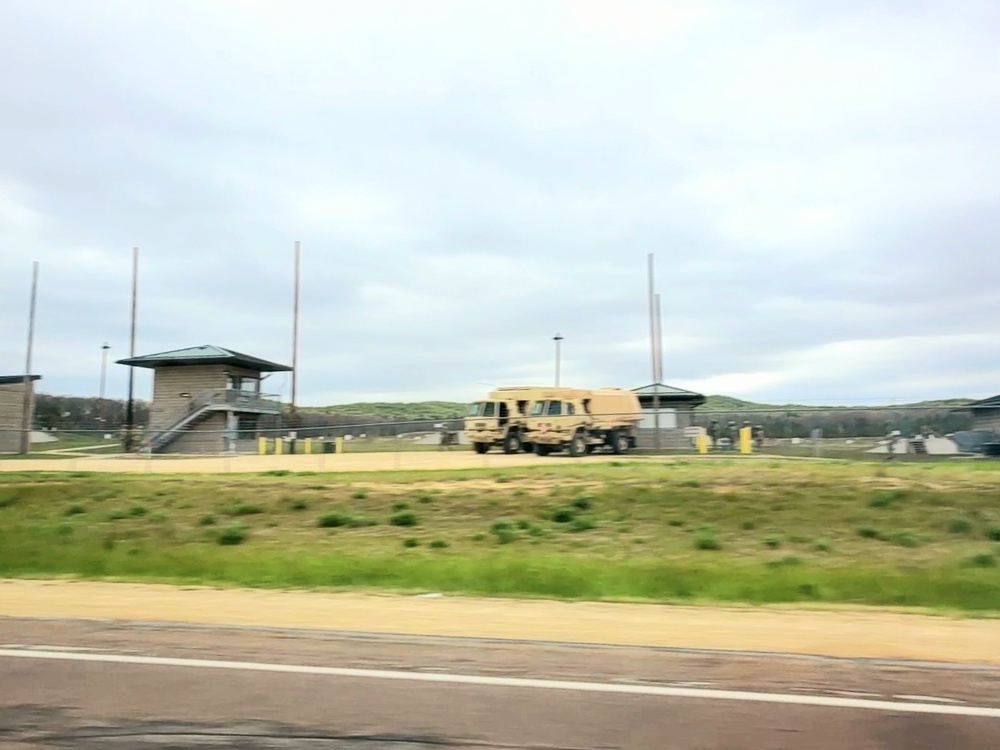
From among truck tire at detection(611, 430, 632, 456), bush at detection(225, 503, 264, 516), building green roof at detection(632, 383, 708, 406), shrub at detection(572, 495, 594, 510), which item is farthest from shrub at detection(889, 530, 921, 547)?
building green roof at detection(632, 383, 708, 406)

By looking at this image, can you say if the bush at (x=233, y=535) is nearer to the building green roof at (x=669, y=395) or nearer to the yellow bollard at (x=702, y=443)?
the yellow bollard at (x=702, y=443)

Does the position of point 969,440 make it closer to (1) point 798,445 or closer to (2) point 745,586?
(1) point 798,445

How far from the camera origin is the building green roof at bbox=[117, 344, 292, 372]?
58.5m

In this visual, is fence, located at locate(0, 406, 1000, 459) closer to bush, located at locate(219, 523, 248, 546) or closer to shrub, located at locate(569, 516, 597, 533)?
shrub, located at locate(569, 516, 597, 533)

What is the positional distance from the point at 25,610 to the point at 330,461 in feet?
81.8

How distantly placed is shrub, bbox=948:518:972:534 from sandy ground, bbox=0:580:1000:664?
22.3 feet

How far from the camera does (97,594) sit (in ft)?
39.8

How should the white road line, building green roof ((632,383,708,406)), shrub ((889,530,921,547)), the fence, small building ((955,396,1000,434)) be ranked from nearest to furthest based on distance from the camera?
the white road line → shrub ((889,530,921,547)) → small building ((955,396,1000,434)) → the fence → building green roof ((632,383,708,406))

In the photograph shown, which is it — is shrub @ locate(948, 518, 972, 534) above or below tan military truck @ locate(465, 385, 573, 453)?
→ below

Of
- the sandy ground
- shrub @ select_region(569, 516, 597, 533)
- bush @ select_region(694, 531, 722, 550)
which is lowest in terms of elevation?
the sandy ground

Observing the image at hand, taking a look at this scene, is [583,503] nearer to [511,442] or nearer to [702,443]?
[702,443]

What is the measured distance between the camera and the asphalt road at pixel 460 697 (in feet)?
18.3

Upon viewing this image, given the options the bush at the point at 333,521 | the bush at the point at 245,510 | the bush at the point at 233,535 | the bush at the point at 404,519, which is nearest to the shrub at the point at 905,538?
the bush at the point at 404,519

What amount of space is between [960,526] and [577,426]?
2071 cm
